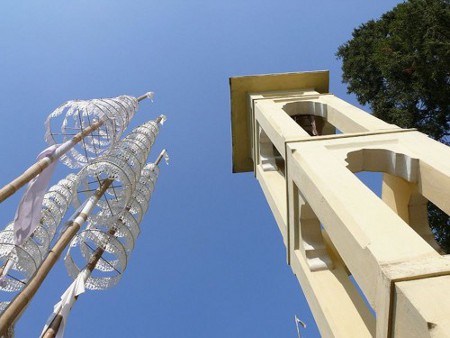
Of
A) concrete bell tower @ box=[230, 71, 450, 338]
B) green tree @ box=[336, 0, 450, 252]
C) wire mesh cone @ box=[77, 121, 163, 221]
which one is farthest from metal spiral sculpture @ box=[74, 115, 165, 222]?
green tree @ box=[336, 0, 450, 252]

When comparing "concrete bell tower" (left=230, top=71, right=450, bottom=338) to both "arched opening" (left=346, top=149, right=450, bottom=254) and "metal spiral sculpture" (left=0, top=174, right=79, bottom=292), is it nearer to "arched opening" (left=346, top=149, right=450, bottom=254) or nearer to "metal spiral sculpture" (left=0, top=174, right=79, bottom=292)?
"arched opening" (left=346, top=149, right=450, bottom=254)

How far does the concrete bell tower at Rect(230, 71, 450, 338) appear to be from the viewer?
5.04 m

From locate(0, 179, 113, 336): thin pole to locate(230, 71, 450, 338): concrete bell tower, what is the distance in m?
3.98

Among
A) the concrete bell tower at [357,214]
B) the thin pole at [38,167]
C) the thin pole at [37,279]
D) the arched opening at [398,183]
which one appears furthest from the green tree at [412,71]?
the thin pole at [37,279]

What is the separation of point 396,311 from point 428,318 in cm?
59

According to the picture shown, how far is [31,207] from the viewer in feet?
30.6

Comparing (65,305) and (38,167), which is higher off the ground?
(38,167)

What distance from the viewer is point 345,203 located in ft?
22.8

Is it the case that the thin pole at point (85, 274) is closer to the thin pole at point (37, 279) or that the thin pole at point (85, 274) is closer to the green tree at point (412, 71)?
the thin pole at point (37, 279)

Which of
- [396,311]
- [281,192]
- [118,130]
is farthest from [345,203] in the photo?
[118,130]

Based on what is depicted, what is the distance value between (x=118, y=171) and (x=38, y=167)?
6.79ft

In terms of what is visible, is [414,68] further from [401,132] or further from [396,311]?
[396,311]

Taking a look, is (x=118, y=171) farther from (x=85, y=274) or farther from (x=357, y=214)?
(x=357, y=214)

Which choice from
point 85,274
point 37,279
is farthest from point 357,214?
point 85,274
